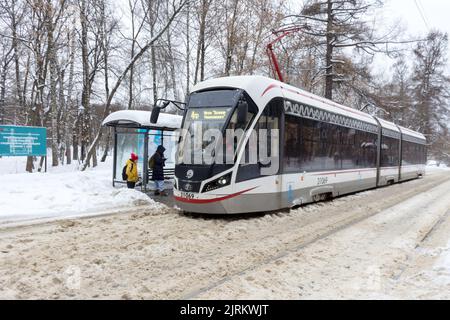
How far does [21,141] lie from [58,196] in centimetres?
432

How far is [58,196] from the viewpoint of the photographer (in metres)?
10.5

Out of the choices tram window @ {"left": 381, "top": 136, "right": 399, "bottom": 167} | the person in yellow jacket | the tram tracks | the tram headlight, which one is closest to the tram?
the tram headlight

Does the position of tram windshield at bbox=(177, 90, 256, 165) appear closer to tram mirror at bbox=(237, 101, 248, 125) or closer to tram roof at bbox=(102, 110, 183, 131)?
tram mirror at bbox=(237, 101, 248, 125)

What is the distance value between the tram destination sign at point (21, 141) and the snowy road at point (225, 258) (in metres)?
6.59

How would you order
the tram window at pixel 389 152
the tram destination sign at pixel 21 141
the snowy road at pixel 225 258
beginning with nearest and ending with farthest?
1. the snowy road at pixel 225 258
2. the tram destination sign at pixel 21 141
3. the tram window at pixel 389 152

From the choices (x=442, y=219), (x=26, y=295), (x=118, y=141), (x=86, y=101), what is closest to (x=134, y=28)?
(x=86, y=101)

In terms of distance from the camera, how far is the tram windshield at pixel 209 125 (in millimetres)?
8383

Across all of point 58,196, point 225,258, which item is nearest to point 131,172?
point 58,196

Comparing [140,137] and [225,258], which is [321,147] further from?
[225,258]

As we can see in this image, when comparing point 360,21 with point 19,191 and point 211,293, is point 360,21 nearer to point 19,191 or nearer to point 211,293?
point 19,191

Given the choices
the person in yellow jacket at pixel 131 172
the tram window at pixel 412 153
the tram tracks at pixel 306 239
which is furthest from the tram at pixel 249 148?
the tram window at pixel 412 153

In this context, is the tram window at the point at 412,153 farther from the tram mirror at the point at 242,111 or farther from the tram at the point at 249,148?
the tram mirror at the point at 242,111
